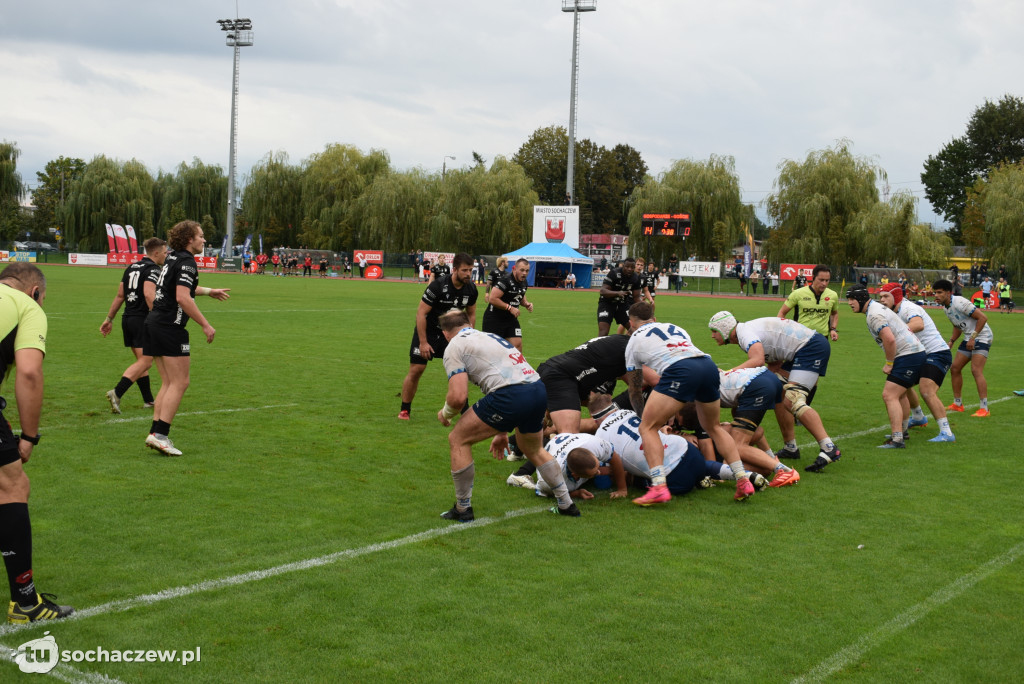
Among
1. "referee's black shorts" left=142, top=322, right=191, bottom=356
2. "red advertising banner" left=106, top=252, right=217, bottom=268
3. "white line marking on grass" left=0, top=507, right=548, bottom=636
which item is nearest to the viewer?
"white line marking on grass" left=0, top=507, right=548, bottom=636

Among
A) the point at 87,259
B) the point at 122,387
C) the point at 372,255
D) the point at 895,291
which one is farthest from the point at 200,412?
the point at 87,259

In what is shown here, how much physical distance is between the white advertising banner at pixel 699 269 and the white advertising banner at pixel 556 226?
7660mm

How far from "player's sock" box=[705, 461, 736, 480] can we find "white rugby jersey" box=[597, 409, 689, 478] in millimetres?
378

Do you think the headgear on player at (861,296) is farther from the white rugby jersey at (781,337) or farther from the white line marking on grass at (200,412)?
the white line marking on grass at (200,412)

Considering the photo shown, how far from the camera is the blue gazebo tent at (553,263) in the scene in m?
57.3

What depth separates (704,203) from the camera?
204 feet

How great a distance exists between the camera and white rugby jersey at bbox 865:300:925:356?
955 centimetres

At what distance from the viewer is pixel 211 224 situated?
77.0 meters

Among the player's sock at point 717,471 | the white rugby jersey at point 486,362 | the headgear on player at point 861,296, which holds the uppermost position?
the headgear on player at point 861,296

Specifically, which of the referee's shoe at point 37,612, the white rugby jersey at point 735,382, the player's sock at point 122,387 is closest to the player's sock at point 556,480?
the white rugby jersey at point 735,382

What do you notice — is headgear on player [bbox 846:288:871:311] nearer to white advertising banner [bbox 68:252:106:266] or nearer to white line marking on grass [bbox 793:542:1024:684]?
white line marking on grass [bbox 793:542:1024:684]

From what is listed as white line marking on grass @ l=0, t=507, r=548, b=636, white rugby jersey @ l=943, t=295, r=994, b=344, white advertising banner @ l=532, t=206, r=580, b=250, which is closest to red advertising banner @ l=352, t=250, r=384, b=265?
white advertising banner @ l=532, t=206, r=580, b=250

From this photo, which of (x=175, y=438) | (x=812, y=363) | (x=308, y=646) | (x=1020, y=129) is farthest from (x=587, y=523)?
(x=1020, y=129)

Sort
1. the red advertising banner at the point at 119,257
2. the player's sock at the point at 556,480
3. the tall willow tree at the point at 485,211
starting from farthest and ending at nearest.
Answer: the red advertising banner at the point at 119,257 → the tall willow tree at the point at 485,211 → the player's sock at the point at 556,480
